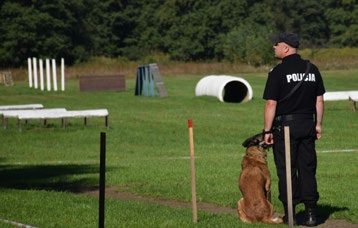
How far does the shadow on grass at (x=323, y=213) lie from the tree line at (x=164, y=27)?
7524 cm

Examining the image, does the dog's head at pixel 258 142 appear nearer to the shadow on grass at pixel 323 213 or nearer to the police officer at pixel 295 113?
the police officer at pixel 295 113

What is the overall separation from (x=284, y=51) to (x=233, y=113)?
23716 millimetres

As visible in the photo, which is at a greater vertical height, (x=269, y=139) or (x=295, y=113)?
(x=295, y=113)

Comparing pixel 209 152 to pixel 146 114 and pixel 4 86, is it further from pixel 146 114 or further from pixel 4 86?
pixel 4 86

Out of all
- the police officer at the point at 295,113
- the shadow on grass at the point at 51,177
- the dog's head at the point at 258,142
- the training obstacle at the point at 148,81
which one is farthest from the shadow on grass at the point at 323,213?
the training obstacle at the point at 148,81

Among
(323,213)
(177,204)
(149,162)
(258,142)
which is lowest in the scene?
(149,162)

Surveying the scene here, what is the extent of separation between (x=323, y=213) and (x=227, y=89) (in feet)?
112

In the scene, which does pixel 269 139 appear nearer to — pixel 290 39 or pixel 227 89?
pixel 290 39

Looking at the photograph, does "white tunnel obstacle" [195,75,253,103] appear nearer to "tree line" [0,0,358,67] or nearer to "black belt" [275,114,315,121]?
"black belt" [275,114,315,121]

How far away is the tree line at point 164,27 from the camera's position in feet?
294

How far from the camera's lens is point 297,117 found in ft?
37.4

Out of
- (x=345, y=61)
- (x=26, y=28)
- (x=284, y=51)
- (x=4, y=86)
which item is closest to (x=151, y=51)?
(x=26, y=28)

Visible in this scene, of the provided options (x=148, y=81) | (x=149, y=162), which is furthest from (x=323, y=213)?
(x=148, y=81)

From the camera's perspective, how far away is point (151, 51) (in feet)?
358
